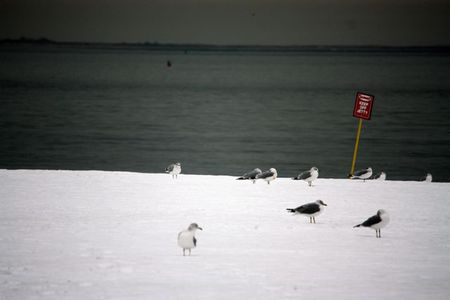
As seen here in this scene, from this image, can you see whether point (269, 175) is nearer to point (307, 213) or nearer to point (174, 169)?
point (174, 169)

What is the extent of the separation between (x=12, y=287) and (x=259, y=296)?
2.63 meters

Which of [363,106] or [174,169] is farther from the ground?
[363,106]

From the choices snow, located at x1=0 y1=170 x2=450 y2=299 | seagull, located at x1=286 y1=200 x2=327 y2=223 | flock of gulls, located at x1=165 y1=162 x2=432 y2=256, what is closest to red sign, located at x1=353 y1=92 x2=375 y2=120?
flock of gulls, located at x1=165 y1=162 x2=432 y2=256

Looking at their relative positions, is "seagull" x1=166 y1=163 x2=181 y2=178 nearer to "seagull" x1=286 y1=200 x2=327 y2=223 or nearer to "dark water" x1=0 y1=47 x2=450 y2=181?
"seagull" x1=286 y1=200 x2=327 y2=223

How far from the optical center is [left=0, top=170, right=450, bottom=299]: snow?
852cm

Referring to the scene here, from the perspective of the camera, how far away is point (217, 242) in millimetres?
10844

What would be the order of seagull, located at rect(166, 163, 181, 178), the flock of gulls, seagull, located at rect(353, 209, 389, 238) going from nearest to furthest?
the flock of gulls → seagull, located at rect(353, 209, 389, 238) → seagull, located at rect(166, 163, 181, 178)

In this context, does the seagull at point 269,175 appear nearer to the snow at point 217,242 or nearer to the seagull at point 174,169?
the snow at point 217,242

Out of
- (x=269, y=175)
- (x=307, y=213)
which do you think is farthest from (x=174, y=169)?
(x=307, y=213)

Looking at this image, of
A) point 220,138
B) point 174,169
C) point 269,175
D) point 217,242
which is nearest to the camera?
point 217,242

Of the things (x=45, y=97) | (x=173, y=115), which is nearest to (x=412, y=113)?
(x=173, y=115)

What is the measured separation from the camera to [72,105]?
81.1m

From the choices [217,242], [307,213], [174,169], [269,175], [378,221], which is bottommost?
[217,242]

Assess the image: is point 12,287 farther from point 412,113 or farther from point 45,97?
point 45,97
